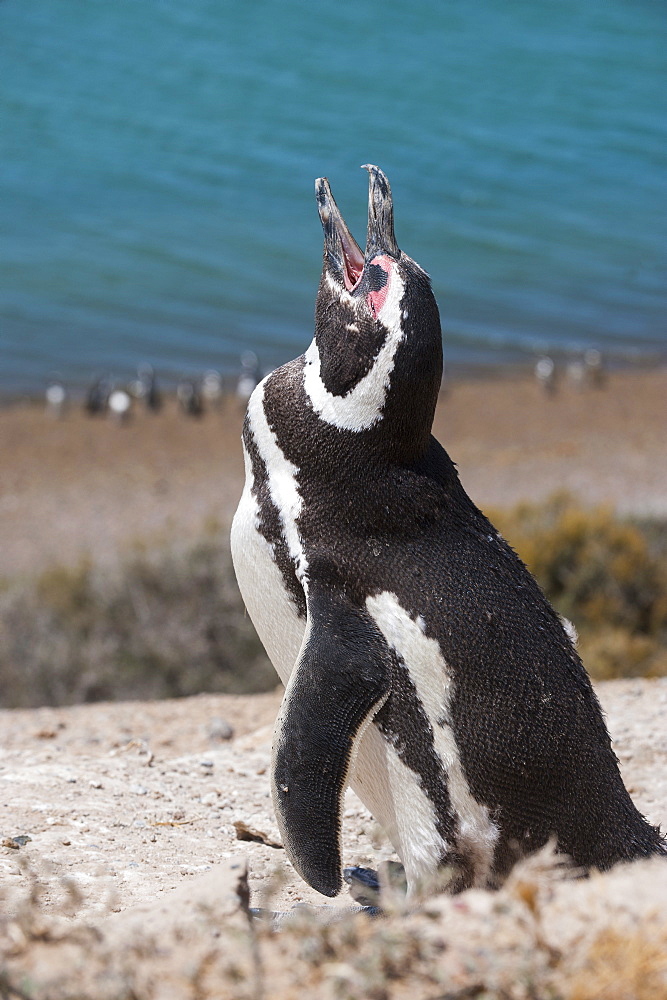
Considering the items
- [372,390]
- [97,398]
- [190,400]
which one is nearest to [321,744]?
[372,390]

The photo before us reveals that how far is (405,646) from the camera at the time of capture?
10.3ft

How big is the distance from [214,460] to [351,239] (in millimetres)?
11920

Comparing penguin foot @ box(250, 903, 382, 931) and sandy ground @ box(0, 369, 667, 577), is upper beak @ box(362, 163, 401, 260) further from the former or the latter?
sandy ground @ box(0, 369, 667, 577)

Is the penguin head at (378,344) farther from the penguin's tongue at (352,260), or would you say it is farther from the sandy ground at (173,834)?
the sandy ground at (173,834)

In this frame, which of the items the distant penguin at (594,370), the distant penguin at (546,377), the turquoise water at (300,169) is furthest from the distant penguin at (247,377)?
the distant penguin at (594,370)

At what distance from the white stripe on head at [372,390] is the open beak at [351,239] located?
0.14 m

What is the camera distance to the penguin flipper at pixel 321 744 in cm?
303

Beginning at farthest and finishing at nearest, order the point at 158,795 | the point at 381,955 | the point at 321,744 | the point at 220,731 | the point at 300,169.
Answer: the point at 300,169 → the point at 220,731 → the point at 158,795 → the point at 321,744 → the point at 381,955

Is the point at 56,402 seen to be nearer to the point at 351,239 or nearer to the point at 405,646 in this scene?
the point at 351,239

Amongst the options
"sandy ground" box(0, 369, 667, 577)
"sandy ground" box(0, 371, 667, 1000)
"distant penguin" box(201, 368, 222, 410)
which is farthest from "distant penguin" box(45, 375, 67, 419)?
"sandy ground" box(0, 371, 667, 1000)

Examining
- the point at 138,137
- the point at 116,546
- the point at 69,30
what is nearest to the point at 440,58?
the point at 69,30

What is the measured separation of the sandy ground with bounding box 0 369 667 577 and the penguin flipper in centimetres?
696

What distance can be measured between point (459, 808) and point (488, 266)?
22489mm

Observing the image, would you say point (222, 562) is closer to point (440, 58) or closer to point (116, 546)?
point (116, 546)
